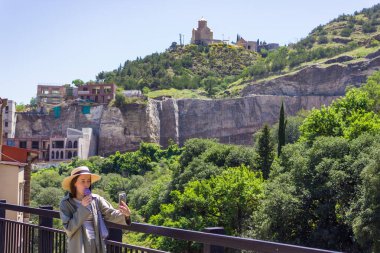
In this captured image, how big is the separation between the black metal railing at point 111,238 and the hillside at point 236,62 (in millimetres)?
91319

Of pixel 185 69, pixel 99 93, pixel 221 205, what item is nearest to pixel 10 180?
pixel 221 205

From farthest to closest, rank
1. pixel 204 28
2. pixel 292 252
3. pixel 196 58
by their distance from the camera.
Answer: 1. pixel 204 28
2. pixel 196 58
3. pixel 292 252

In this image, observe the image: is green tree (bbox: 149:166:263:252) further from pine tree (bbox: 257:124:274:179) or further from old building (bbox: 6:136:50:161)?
old building (bbox: 6:136:50:161)

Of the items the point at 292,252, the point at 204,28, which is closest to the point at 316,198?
the point at 292,252

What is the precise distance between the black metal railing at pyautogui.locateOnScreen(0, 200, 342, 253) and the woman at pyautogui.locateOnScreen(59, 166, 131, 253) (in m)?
0.28

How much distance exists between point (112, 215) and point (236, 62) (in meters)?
128

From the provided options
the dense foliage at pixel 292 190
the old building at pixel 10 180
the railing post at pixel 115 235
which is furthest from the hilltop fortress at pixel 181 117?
the railing post at pixel 115 235

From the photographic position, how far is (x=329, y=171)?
1144 inches

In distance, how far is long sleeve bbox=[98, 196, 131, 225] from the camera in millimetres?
5082

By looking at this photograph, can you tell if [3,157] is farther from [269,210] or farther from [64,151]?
[64,151]

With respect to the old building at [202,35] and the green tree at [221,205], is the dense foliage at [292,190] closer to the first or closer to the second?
the green tree at [221,205]

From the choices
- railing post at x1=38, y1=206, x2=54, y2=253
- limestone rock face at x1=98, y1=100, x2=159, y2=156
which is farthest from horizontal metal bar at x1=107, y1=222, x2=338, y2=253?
limestone rock face at x1=98, y1=100, x2=159, y2=156

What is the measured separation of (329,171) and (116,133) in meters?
69.0

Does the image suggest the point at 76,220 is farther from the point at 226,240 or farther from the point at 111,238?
the point at 226,240
